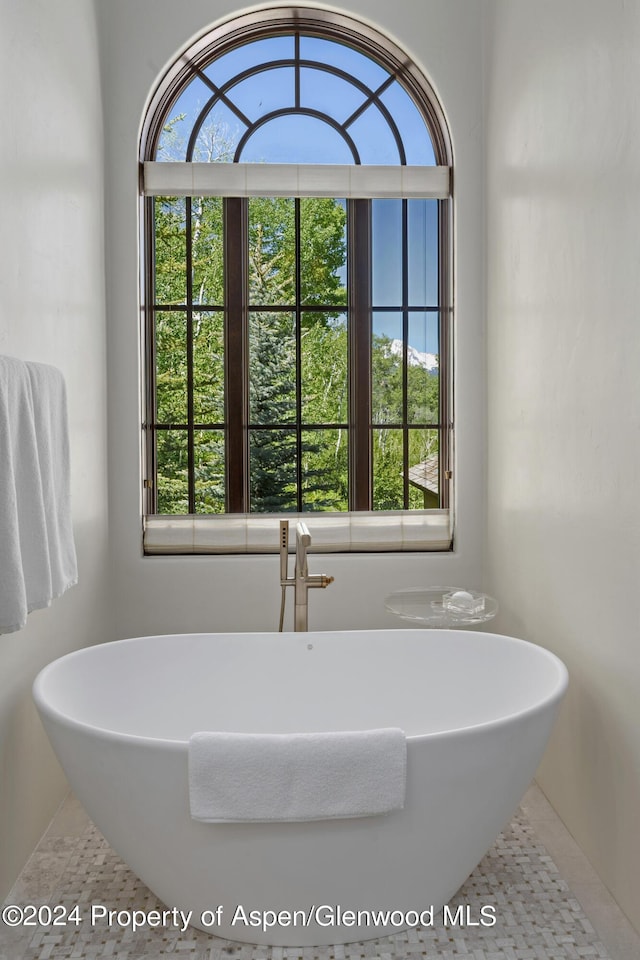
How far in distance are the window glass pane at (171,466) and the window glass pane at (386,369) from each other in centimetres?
81

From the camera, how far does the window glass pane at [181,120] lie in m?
3.10

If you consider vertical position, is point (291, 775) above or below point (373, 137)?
below

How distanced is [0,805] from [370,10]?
3.10 meters

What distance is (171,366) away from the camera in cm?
312

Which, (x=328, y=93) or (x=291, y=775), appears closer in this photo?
(x=291, y=775)

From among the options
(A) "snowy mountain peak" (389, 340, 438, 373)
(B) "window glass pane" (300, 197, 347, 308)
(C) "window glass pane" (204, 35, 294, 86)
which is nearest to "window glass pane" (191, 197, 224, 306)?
(B) "window glass pane" (300, 197, 347, 308)

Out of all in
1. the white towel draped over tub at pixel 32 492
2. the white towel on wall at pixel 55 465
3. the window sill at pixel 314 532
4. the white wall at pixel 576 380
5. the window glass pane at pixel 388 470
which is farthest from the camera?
the window glass pane at pixel 388 470

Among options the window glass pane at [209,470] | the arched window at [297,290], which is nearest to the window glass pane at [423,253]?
the arched window at [297,290]

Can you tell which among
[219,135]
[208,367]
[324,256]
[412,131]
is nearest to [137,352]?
[208,367]

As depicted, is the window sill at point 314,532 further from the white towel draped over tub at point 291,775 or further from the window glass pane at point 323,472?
the white towel draped over tub at point 291,775

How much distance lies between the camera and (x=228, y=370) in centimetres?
313

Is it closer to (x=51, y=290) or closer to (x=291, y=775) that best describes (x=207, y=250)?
(x=51, y=290)

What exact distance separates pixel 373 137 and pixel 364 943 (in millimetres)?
2872

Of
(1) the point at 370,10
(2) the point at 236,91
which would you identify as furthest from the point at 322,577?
(1) the point at 370,10
